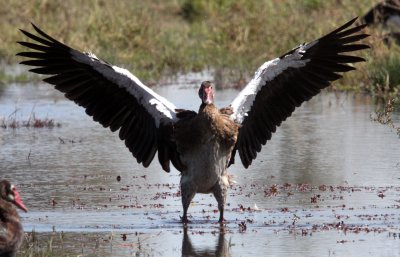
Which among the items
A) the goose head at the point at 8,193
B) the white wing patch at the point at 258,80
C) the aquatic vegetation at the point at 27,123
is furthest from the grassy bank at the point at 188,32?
the goose head at the point at 8,193

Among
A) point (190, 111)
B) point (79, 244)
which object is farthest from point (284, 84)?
point (79, 244)

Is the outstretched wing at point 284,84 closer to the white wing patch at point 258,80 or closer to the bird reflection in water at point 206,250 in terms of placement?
the white wing patch at point 258,80

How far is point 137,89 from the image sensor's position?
1043cm

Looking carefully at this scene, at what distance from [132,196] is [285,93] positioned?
62.7 inches

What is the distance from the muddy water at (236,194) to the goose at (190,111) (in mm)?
432

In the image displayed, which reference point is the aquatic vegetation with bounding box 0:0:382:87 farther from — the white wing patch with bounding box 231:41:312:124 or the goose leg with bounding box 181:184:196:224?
the goose leg with bounding box 181:184:196:224

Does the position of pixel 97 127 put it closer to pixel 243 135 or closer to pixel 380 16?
pixel 243 135

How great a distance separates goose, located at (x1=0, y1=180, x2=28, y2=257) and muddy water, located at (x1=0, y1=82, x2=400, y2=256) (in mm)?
908

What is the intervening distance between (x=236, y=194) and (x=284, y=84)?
1.05m

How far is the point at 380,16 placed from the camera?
1862cm

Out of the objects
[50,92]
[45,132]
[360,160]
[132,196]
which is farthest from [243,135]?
[50,92]

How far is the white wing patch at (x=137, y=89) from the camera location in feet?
33.7

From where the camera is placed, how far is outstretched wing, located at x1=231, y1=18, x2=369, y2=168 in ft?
34.4

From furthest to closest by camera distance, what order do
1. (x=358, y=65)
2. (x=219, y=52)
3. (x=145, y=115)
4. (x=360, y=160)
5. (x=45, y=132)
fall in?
(x=219, y=52) → (x=358, y=65) → (x=45, y=132) → (x=360, y=160) → (x=145, y=115)
